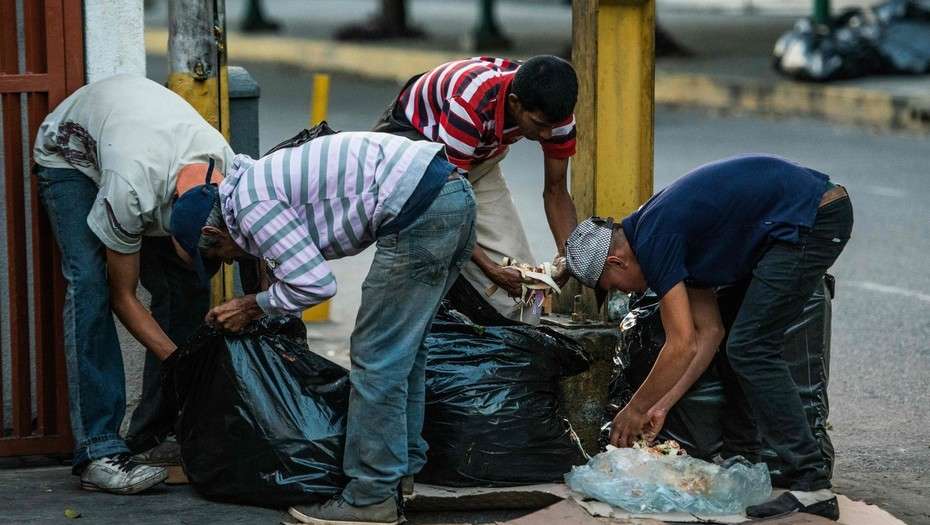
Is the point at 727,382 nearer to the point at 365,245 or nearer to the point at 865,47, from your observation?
the point at 365,245

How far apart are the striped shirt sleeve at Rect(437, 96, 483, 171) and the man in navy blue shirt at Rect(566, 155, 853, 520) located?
490mm

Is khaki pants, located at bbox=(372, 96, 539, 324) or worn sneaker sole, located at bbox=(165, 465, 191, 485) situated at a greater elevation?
khaki pants, located at bbox=(372, 96, 539, 324)

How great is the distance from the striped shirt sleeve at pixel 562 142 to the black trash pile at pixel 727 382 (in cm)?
55

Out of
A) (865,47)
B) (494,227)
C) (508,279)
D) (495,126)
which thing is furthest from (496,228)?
(865,47)

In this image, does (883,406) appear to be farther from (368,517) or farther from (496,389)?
(368,517)

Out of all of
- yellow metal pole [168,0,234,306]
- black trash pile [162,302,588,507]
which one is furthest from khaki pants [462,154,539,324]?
yellow metal pole [168,0,234,306]

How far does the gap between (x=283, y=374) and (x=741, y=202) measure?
4.53 ft

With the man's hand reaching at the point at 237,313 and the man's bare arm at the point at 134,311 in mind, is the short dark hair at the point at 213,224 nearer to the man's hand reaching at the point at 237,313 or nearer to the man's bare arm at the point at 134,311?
the man's hand reaching at the point at 237,313

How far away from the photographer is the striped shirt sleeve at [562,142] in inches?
174

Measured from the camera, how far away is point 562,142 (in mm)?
4461

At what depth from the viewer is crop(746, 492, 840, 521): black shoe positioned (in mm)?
4016

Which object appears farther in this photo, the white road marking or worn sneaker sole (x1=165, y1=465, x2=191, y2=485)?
the white road marking

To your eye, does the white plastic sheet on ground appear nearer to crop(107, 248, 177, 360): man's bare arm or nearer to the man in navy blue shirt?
the man in navy blue shirt

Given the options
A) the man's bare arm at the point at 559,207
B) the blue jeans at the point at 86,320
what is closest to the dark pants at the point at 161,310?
the blue jeans at the point at 86,320
